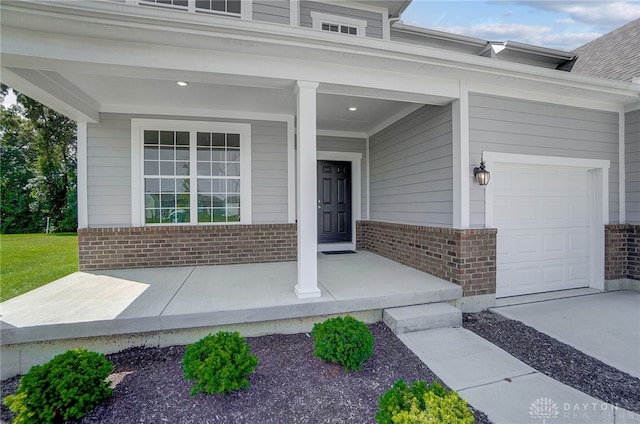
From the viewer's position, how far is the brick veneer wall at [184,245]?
4.30 meters

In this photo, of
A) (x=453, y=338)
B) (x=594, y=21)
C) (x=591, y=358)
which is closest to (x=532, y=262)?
(x=591, y=358)

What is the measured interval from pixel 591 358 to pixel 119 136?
21.3 feet

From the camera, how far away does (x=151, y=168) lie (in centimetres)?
459

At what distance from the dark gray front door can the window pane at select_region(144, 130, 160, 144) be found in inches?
126

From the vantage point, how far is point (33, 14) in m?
2.28

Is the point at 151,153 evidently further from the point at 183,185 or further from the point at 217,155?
the point at 217,155

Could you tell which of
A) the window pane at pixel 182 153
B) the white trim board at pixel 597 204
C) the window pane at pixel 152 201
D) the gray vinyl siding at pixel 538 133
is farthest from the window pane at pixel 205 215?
the white trim board at pixel 597 204

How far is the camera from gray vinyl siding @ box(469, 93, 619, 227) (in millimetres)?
3596

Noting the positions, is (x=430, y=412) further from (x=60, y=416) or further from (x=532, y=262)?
(x=532, y=262)

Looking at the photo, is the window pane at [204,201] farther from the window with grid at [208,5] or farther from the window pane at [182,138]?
the window with grid at [208,5]

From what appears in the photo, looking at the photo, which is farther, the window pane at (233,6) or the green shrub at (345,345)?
the window pane at (233,6)

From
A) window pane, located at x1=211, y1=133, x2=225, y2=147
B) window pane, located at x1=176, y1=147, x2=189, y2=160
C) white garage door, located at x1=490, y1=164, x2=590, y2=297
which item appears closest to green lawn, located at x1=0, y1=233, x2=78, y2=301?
window pane, located at x1=176, y1=147, x2=189, y2=160

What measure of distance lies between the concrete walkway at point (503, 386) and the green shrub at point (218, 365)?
1555mm

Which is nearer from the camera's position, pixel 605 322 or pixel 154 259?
pixel 605 322
